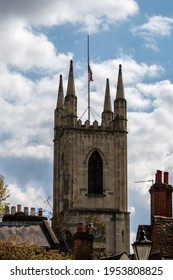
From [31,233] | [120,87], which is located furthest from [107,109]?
[31,233]

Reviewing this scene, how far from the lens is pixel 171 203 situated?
35.6 meters

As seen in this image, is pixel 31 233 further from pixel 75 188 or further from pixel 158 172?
pixel 75 188

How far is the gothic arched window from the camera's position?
109m

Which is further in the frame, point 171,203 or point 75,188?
point 75,188

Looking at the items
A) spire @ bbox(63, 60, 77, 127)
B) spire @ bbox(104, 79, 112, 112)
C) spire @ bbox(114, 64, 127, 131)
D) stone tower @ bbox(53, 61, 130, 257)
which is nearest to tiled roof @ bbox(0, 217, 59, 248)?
stone tower @ bbox(53, 61, 130, 257)

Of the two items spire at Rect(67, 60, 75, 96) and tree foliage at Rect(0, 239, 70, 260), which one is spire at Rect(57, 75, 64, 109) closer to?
spire at Rect(67, 60, 75, 96)

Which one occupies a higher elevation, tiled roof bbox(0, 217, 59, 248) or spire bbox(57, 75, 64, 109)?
spire bbox(57, 75, 64, 109)

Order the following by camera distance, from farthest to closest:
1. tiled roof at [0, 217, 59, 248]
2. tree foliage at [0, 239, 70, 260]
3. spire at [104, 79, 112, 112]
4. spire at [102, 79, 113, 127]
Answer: spire at [104, 79, 112, 112]
spire at [102, 79, 113, 127]
tiled roof at [0, 217, 59, 248]
tree foliage at [0, 239, 70, 260]

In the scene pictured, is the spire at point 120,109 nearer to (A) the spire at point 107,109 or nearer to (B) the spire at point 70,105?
(A) the spire at point 107,109

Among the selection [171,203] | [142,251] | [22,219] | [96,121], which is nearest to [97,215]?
[96,121]

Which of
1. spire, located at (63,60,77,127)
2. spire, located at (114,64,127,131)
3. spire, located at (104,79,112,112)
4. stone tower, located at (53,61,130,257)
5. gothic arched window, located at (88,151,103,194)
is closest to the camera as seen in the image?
stone tower, located at (53,61,130,257)

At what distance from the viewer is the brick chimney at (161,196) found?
115ft
